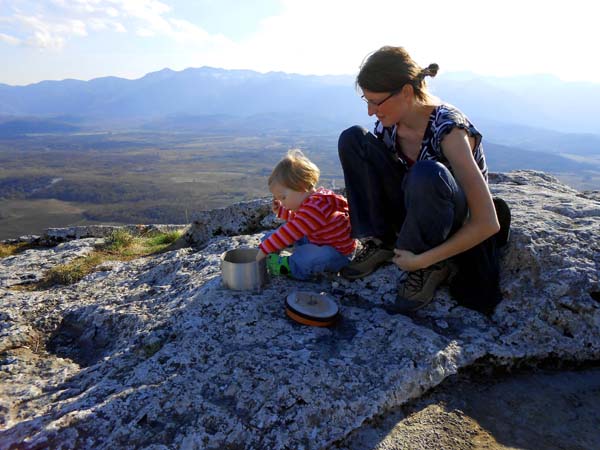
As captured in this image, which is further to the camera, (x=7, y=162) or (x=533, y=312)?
(x=7, y=162)

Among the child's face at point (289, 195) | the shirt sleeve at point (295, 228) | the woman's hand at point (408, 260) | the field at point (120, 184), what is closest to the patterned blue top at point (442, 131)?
the woman's hand at point (408, 260)

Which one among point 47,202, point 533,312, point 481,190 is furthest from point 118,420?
point 47,202

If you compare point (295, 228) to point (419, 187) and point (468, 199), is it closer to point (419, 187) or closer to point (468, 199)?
point (419, 187)

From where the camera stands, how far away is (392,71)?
344cm

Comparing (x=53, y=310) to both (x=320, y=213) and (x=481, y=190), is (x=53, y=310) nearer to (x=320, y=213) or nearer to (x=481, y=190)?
(x=320, y=213)

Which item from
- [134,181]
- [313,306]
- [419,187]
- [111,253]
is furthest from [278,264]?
[134,181]

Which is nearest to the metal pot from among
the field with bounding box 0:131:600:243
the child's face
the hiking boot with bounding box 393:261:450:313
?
the child's face

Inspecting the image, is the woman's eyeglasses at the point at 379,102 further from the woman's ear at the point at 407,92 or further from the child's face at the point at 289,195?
the child's face at the point at 289,195

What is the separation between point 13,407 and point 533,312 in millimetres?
4175

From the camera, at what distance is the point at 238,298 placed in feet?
13.4

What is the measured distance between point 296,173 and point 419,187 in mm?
1452

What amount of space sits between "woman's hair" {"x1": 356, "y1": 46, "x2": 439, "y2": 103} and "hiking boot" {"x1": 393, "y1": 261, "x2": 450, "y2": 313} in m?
1.52

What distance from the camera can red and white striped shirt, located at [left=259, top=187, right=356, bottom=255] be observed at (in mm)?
4254

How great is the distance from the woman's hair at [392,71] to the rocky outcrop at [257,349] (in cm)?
190
